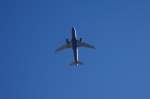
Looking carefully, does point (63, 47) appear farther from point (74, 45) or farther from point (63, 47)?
point (74, 45)

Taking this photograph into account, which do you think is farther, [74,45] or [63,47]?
[63,47]

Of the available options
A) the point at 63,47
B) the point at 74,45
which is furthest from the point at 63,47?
the point at 74,45

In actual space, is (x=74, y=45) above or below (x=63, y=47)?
below

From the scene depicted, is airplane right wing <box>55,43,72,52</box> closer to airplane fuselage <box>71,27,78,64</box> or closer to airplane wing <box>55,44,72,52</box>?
airplane wing <box>55,44,72,52</box>

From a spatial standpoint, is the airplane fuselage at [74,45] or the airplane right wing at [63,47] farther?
the airplane right wing at [63,47]

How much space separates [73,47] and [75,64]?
4628mm

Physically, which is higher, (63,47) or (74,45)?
(63,47)

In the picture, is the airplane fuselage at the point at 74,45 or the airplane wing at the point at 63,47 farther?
the airplane wing at the point at 63,47

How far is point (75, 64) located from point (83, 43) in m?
6.00

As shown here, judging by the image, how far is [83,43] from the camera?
411 feet

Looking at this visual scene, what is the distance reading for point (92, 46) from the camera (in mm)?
124938

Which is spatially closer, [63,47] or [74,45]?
[74,45]

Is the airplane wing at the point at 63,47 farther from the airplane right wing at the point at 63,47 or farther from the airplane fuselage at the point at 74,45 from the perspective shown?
the airplane fuselage at the point at 74,45

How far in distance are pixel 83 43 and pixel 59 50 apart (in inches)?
265
